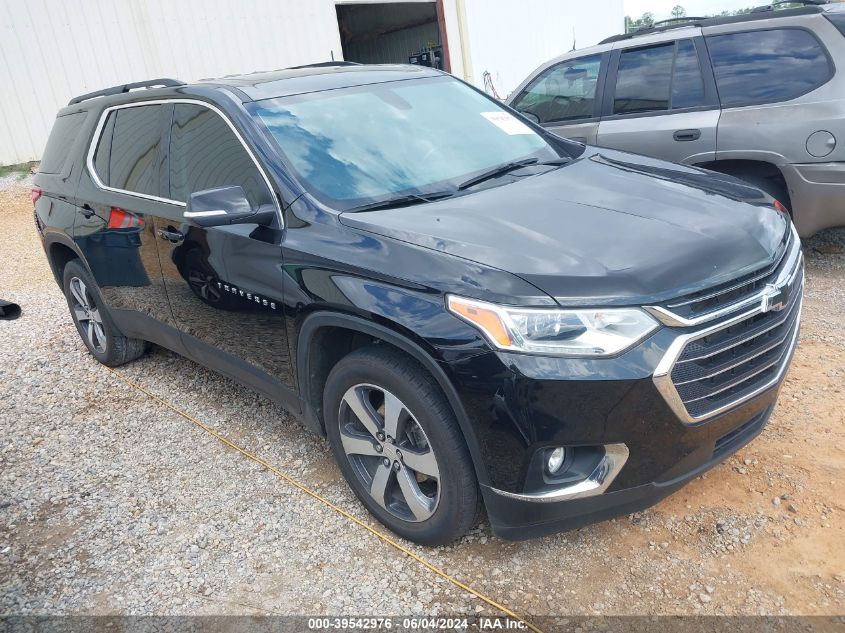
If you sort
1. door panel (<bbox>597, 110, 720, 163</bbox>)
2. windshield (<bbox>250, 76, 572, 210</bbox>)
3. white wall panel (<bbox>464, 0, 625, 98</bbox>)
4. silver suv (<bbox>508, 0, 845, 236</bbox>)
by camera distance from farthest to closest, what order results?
white wall panel (<bbox>464, 0, 625, 98</bbox>) < door panel (<bbox>597, 110, 720, 163</bbox>) < silver suv (<bbox>508, 0, 845, 236</bbox>) < windshield (<bbox>250, 76, 572, 210</bbox>)

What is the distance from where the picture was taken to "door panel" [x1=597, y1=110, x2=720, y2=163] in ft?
16.3

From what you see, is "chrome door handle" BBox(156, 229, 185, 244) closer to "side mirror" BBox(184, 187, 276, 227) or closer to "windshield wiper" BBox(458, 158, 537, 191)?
"side mirror" BBox(184, 187, 276, 227)

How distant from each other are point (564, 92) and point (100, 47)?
8.87 m

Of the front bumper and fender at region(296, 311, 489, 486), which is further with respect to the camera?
the front bumper

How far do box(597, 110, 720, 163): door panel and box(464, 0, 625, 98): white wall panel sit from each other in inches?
440

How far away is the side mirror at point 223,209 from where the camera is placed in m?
2.71

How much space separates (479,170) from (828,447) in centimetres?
195

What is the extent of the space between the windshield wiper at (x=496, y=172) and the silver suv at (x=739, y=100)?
1661 mm

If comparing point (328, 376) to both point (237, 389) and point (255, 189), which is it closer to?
point (255, 189)

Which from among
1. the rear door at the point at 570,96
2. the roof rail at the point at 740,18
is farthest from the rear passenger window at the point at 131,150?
the roof rail at the point at 740,18

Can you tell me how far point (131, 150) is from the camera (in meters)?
3.85

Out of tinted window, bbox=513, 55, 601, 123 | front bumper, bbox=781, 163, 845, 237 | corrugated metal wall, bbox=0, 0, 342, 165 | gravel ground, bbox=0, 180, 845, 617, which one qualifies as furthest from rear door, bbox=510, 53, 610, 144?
corrugated metal wall, bbox=0, 0, 342, 165

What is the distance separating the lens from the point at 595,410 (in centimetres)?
207

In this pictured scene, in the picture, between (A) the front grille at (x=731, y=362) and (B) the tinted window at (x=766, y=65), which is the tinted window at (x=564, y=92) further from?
(A) the front grille at (x=731, y=362)
